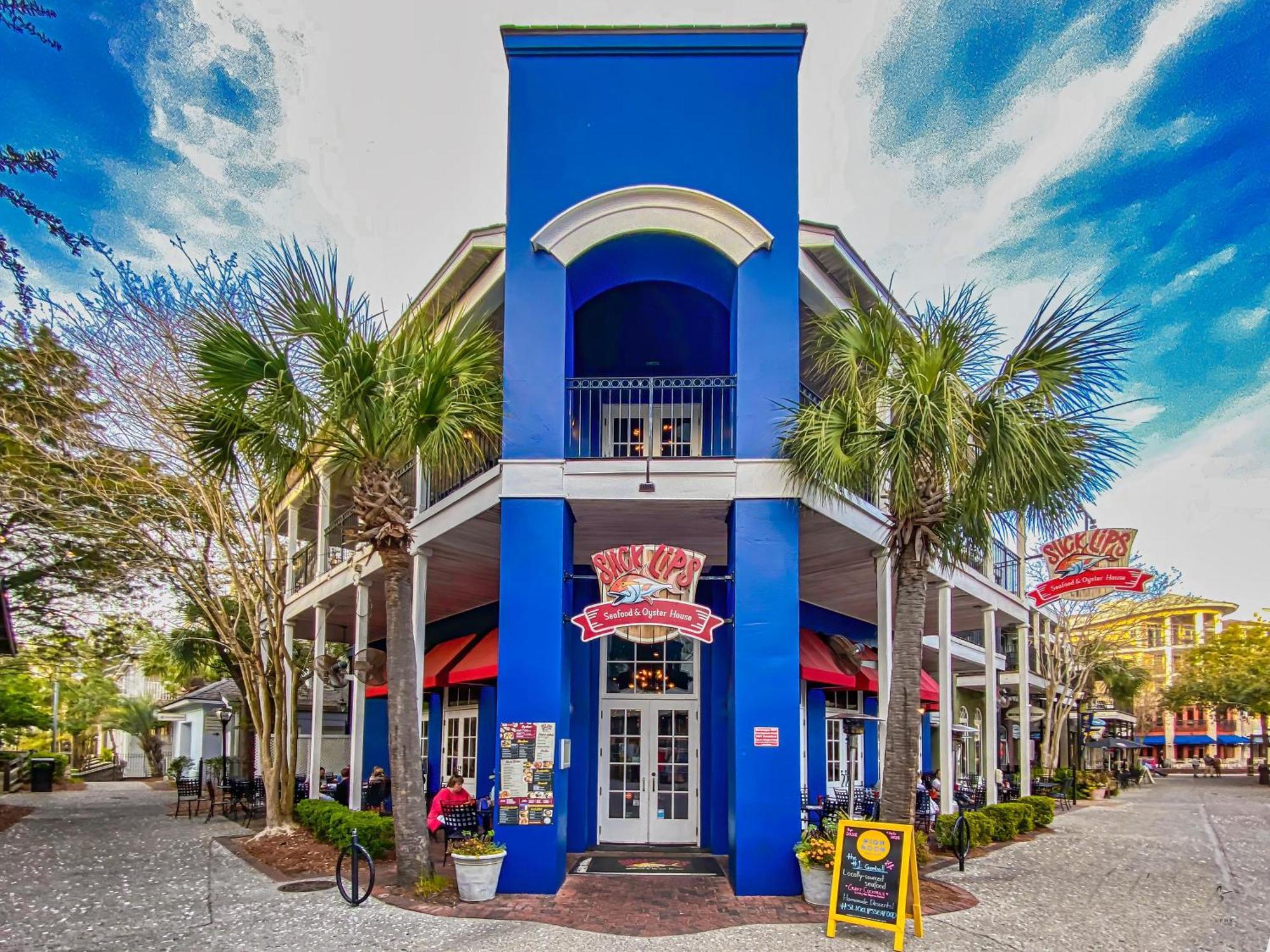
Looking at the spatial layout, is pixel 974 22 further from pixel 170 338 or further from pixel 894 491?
pixel 170 338

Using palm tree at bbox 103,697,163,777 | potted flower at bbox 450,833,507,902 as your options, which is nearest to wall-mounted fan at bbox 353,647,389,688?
potted flower at bbox 450,833,507,902

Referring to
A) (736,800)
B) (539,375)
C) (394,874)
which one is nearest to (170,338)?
(539,375)

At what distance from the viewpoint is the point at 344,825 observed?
44.6 feet

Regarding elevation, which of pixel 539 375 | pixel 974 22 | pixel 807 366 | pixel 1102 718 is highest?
pixel 974 22

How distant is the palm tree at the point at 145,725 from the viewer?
4041cm

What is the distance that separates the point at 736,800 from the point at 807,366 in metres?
7.62

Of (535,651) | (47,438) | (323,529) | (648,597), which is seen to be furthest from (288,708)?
(648,597)

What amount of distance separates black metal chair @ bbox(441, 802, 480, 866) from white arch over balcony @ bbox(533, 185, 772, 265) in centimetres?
767

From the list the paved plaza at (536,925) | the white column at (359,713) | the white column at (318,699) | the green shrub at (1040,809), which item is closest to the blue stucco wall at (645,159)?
the paved plaza at (536,925)

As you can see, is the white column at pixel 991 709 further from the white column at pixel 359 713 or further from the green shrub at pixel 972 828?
the white column at pixel 359 713

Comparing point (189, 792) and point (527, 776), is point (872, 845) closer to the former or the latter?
point (527, 776)

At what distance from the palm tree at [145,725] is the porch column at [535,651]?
35.3 m

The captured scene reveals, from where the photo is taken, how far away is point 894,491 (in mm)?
10828

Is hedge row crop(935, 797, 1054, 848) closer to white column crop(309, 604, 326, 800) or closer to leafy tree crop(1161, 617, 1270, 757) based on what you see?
white column crop(309, 604, 326, 800)
